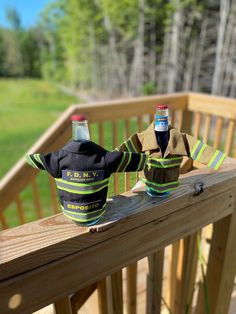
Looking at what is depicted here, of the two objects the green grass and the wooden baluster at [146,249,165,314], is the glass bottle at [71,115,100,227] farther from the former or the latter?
the green grass

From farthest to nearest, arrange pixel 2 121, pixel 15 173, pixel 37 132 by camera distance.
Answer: pixel 2 121, pixel 37 132, pixel 15 173

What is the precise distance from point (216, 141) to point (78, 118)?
1.74 m

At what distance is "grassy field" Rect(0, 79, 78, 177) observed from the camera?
20.4 feet

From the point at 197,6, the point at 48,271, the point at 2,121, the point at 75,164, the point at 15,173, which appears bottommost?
the point at 2,121

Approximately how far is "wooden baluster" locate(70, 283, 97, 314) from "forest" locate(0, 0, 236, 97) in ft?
22.0

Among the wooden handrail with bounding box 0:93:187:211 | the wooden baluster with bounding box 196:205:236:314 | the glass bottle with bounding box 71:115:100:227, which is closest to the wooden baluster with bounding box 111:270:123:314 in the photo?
the glass bottle with bounding box 71:115:100:227

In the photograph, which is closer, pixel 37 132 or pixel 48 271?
pixel 48 271

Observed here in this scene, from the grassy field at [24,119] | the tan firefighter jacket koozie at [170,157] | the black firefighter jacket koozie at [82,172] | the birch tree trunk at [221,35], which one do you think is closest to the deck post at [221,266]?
the tan firefighter jacket koozie at [170,157]

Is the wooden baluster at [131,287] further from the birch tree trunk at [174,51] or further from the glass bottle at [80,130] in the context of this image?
the birch tree trunk at [174,51]

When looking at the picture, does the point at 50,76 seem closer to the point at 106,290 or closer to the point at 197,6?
the point at 197,6

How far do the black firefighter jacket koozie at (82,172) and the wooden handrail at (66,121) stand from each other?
1.08 m

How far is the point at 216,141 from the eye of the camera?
215 cm

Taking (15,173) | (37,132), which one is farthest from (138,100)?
(37,132)

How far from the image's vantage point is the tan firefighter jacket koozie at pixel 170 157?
72 centimetres
